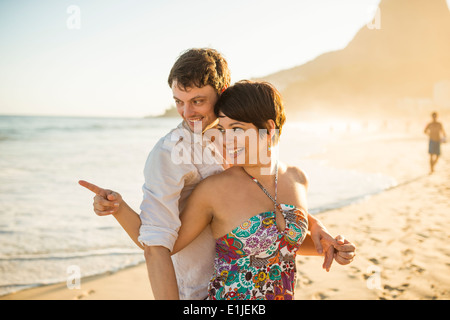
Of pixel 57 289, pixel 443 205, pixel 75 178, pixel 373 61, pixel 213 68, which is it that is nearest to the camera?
pixel 213 68

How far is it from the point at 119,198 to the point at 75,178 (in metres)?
12.0

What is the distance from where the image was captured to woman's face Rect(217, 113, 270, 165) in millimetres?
2051

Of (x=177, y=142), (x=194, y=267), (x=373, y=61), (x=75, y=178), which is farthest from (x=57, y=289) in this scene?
(x=373, y=61)

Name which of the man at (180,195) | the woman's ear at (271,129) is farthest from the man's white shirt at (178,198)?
the woman's ear at (271,129)

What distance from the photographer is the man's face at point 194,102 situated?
206 cm

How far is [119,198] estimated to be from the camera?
1.81 m

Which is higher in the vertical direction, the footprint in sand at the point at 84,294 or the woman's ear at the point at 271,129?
the woman's ear at the point at 271,129

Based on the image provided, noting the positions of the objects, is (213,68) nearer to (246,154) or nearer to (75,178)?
(246,154)

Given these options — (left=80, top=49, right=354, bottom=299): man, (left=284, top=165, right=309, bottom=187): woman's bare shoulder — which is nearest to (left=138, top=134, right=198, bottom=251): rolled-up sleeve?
(left=80, top=49, right=354, bottom=299): man

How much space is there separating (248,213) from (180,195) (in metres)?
0.43

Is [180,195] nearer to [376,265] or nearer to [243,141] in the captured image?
[243,141]

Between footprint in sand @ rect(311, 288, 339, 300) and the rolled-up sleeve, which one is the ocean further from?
the rolled-up sleeve

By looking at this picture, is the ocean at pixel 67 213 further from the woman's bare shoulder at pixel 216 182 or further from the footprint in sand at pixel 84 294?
the woman's bare shoulder at pixel 216 182

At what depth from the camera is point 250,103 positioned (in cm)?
202
